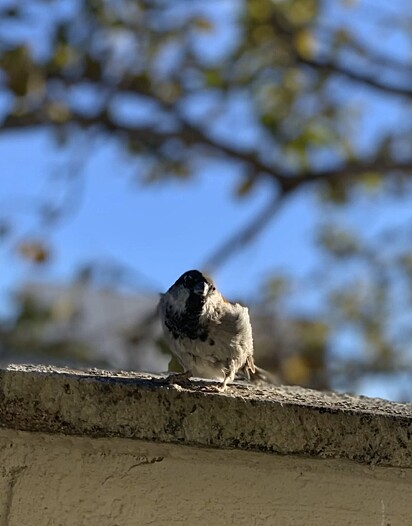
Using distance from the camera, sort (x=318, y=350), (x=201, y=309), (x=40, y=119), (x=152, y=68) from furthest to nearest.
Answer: (x=318, y=350) < (x=152, y=68) < (x=40, y=119) < (x=201, y=309)

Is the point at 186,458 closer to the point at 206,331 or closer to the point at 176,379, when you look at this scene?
the point at 176,379

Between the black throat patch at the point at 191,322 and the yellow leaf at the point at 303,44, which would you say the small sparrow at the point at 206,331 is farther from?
the yellow leaf at the point at 303,44

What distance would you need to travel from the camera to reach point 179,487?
73.7 inches

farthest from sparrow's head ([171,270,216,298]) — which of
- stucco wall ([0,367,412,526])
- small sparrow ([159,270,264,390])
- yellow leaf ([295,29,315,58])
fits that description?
yellow leaf ([295,29,315,58])

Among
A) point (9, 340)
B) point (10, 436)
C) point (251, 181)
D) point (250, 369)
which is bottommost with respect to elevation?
point (10, 436)

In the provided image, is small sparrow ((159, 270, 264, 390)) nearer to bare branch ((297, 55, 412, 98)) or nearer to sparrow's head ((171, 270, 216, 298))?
sparrow's head ((171, 270, 216, 298))

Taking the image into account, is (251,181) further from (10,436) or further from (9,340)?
(10,436)

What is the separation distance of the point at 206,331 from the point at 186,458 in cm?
75

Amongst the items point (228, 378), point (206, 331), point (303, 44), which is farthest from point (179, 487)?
point (303, 44)

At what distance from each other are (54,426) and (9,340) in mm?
8053

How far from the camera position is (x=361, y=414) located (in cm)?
187

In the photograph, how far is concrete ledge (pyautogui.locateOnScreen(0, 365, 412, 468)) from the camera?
1.82 meters

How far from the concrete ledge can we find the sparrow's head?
717mm

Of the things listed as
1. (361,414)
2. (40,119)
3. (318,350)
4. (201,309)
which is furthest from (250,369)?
(318,350)
